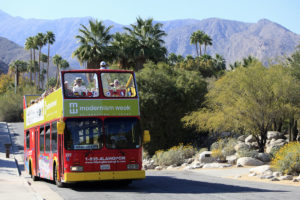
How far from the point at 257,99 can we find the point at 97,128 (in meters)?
16.0

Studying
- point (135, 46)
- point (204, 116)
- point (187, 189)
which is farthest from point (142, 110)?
point (187, 189)

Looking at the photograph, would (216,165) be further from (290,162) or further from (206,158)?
(290,162)

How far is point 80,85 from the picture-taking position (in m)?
16.5

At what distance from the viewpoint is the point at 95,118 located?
16.3m

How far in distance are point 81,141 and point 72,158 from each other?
635 mm

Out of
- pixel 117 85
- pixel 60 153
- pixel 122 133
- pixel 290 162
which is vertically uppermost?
pixel 117 85

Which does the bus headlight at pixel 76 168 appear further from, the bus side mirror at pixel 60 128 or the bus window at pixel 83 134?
the bus side mirror at pixel 60 128

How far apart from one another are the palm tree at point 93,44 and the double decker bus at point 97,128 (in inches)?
1353

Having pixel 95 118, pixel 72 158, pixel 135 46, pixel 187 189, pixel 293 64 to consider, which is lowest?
pixel 187 189

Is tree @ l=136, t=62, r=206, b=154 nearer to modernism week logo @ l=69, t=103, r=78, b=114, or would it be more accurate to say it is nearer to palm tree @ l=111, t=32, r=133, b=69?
palm tree @ l=111, t=32, r=133, b=69

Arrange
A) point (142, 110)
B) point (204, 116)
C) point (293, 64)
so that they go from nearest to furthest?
point (204, 116), point (293, 64), point (142, 110)

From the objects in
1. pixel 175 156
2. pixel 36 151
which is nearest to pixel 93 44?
pixel 175 156

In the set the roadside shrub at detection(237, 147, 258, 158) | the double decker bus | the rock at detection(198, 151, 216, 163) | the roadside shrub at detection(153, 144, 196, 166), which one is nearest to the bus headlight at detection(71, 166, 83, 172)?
the double decker bus

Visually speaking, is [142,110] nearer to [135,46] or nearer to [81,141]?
[135,46]
